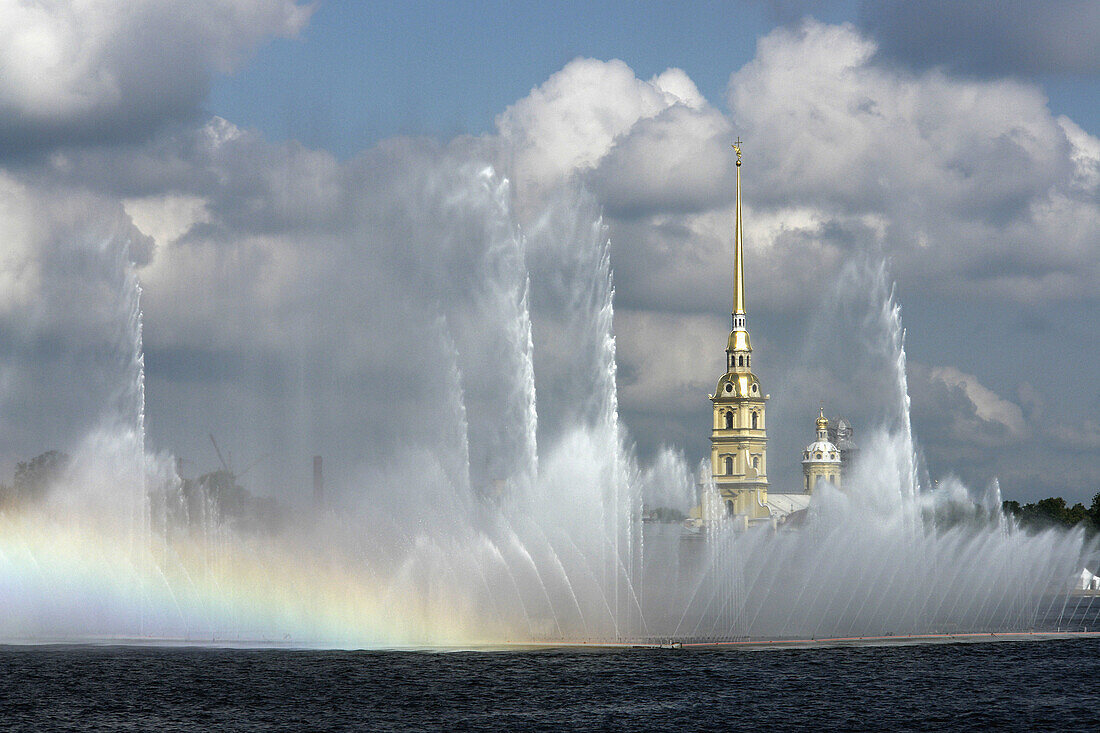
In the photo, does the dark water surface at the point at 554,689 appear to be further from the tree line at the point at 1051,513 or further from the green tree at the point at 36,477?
the tree line at the point at 1051,513

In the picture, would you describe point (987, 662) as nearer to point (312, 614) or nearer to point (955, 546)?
point (955, 546)

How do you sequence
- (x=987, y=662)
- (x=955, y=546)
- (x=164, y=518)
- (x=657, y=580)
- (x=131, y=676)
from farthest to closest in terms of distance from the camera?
(x=657, y=580), (x=164, y=518), (x=955, y=546), (x=987, y=662), (x=131, y=676)

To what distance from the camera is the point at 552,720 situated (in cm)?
5388

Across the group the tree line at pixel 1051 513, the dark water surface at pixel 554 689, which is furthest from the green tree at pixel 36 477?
the tree line at pixel 1051 513

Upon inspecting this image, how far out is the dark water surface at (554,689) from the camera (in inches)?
2131

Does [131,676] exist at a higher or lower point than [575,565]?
lower

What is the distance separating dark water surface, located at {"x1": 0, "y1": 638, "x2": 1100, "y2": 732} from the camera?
54125 mm

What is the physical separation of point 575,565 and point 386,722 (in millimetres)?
21251

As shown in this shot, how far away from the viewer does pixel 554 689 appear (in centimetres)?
6194

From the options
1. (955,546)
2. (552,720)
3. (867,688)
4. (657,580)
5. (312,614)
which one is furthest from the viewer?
(657,580)

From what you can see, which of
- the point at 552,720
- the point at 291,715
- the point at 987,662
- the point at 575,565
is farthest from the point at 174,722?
the point at 987,662

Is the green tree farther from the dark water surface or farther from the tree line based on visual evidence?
the tree line

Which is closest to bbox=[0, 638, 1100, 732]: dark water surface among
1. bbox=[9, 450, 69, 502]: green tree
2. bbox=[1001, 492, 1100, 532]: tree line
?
bbox=[9, 450, 69, 502]: green tree

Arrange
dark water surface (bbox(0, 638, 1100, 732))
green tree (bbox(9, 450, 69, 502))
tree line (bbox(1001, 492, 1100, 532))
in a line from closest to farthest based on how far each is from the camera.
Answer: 1. dark water surface (bbox(0, 638, 1100, 732))
2. green tree (bbox(9, 450, 69, 502))
3. tree line (bbox(1001, 492, 1100, 532))
